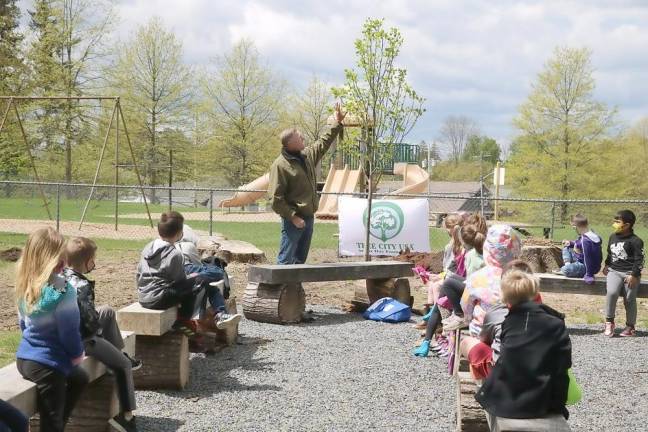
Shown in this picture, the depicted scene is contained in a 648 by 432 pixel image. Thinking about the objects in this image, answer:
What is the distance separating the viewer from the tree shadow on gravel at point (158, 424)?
4.75 m

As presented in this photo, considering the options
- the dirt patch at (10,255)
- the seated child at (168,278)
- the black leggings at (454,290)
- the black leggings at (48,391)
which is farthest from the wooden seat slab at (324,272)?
the dirt patch at (10,255)

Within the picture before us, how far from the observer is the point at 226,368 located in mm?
6426

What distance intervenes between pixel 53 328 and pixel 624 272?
22.4 feet

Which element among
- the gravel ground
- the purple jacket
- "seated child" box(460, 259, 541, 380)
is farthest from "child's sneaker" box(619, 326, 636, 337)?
"seated child" box(460, 259, 541, 380)

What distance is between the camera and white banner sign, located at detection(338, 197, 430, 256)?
44.3 ft

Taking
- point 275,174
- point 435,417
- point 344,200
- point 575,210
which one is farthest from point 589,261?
point 575,210

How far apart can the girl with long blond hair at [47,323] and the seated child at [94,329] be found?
354 millimetres

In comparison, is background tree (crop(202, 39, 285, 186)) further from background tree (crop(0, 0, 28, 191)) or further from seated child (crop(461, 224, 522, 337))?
seated child (crop(461, 224, 522, 337))

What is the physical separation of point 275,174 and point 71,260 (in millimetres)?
4201

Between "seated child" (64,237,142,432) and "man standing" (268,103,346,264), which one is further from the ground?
"man standing" (268,103,346,264)

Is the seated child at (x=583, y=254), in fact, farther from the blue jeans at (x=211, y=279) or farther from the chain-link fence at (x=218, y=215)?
the blue jeans at (x=211, y=279)

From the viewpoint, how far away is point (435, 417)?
514cm

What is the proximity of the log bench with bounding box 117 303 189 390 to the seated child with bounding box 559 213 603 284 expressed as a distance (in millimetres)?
5283

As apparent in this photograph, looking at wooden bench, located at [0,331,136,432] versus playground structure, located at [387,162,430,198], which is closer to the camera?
wooden bench, located at [0,331,136,432]
